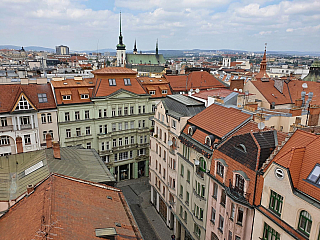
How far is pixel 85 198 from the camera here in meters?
21.3

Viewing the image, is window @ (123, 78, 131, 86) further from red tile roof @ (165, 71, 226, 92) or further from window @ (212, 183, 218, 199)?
window @ (212, 183, 218, 199)

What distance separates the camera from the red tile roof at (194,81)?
67562mm

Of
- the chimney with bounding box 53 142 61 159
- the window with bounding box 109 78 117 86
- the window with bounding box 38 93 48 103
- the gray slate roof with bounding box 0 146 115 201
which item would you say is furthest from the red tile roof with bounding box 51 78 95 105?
the chimney with bounding box 53 142 61 159

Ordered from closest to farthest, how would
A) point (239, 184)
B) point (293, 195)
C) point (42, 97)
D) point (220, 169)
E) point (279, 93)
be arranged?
1. point (293, 195)
2. point (239, 184)
3. point (220, 169)
4. point (42, 97)
5. point (279, 93)

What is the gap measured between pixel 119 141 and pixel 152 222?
61.6 ft

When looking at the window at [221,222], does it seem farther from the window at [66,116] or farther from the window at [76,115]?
the window at [66,116]

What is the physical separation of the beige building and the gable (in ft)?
130

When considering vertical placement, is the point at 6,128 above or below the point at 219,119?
below

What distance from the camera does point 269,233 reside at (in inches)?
832

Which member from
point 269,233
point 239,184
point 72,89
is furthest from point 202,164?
point 72,89

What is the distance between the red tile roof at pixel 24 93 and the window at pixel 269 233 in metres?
40.5

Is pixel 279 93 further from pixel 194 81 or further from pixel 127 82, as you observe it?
pixel 127 82

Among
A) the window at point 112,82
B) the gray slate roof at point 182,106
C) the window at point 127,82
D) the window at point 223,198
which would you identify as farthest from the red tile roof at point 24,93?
the window at point 223,198

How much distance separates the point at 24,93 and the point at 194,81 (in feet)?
137
